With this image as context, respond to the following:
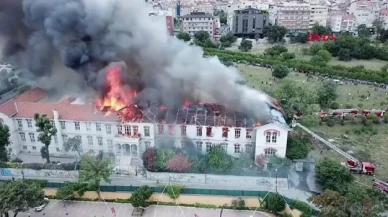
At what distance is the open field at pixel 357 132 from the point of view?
97.7 ft

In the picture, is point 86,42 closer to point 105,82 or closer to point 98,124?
point 105,82

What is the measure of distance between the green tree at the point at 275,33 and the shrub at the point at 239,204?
49.1m

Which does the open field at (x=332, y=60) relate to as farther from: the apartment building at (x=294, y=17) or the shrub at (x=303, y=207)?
the shrub at (x=303, y=207)

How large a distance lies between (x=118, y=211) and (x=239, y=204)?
7.24 metres

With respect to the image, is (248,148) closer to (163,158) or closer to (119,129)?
(163,158)

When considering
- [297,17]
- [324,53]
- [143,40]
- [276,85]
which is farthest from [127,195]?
[297,17]

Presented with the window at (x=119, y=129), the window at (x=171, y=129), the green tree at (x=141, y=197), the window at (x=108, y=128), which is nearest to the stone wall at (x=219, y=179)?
the green tree at (x=141, y=197)

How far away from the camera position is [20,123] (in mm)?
28812

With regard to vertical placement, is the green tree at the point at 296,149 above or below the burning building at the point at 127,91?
below

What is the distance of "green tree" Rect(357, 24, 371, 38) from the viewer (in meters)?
70.3

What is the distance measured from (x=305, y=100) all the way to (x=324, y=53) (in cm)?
2129

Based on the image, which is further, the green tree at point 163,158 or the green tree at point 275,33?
the green tree at point 275,33

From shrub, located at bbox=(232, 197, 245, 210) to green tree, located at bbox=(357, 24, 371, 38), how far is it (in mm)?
55610

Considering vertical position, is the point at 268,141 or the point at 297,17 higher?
the point at 297,17
